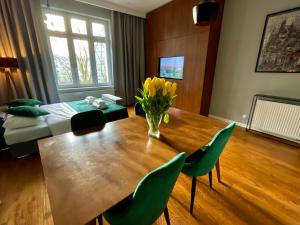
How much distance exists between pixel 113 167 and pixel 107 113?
1636 mm

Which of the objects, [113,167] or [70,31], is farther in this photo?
[70,31]

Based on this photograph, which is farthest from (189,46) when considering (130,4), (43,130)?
(43,130)

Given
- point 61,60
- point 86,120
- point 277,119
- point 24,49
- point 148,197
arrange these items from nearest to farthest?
point 148,197, point 86,120, point 277,119, point 24,49, point 61,60

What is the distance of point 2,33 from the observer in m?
2.73

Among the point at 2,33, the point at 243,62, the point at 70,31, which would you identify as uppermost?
the point at 70,31

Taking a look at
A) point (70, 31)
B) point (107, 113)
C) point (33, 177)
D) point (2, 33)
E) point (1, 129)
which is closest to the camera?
point (33, 177)

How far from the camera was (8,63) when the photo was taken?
271cm

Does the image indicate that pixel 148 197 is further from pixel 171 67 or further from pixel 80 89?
pixel 80 89

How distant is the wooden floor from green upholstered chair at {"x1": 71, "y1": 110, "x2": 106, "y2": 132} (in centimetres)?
83

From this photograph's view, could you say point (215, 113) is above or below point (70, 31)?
below

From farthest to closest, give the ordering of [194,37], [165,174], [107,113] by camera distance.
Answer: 1. [194,37]
2. [107,113]
3. [165,174]

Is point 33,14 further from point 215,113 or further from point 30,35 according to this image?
point 215,113

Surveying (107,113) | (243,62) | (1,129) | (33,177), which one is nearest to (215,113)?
(243,62)

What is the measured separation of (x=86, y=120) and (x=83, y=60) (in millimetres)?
3071
